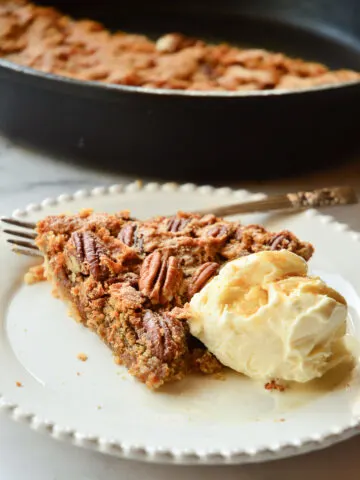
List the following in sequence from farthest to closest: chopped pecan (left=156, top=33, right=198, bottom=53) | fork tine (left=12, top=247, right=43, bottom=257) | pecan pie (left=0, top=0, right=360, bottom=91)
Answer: chopped pecan (left=156, top=33, right=198, bottom=53) < pecan pie (left=0, top=0, right=360, bottom=91) < fork tine (left=12, top=247, right=43, bottom=257)

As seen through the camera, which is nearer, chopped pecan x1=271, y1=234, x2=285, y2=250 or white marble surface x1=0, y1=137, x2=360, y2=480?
white marble surface x1=0, y1=137, x2=360, y2=480

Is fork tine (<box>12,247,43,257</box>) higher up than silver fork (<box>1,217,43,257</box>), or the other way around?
silver fork (<box>1,217,43,257</box>)

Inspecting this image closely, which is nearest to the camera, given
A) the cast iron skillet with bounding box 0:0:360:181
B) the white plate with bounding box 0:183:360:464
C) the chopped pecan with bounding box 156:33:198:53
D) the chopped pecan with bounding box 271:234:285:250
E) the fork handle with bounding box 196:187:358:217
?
the white plate with bounding box 0:183:360:464

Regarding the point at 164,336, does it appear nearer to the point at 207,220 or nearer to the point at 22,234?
the point at 207,220

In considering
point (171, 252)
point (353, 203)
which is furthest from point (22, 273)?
point (353, 203)

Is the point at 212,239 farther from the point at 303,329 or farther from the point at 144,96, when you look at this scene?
the point at 144,96

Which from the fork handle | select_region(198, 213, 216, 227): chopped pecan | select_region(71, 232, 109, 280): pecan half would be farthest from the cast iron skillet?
select_region(71, 232, 109, 280): pecan half

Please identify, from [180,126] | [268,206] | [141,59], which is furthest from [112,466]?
[141,59]

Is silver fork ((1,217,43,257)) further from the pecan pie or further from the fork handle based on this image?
the pecan pie

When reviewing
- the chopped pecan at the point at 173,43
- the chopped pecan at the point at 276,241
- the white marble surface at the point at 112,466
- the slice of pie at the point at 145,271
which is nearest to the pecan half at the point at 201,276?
the slice of pie at the point at 145,271
